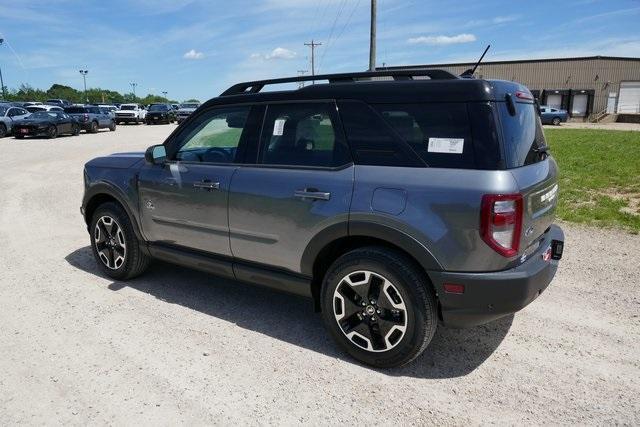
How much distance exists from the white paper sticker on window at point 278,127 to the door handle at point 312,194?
1.87ft

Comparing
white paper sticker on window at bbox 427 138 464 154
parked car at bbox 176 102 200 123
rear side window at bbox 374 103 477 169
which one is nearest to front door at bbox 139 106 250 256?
rear side window at bbox 374 103 477 169

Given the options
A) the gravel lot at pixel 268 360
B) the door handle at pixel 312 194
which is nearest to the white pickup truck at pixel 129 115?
the gravel lot at pixel 268 360

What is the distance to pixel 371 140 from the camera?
123 inches

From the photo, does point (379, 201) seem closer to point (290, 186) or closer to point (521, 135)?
point (290, 186)

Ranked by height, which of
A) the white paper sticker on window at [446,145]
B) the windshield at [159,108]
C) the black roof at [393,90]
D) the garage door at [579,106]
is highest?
the garage door at [579,106]

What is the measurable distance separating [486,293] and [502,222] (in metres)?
0.44

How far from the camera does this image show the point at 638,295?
4.24 m

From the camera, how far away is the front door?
383 cm

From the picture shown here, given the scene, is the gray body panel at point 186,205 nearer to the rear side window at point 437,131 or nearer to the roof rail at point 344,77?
the roof rail at point 344,77

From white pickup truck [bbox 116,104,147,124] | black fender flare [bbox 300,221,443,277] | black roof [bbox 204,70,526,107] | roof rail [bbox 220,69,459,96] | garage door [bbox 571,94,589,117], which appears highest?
garage door [bbox 571,94,589,117]

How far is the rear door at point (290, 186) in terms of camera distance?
3195mm

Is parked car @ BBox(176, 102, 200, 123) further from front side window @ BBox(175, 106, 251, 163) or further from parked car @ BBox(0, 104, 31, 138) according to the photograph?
front side window @ BBox(175, 106, 251, 163)

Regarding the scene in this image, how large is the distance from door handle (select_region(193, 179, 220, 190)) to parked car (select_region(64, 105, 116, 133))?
26584mm

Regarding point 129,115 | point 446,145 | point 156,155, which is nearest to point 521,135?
point 446,145
